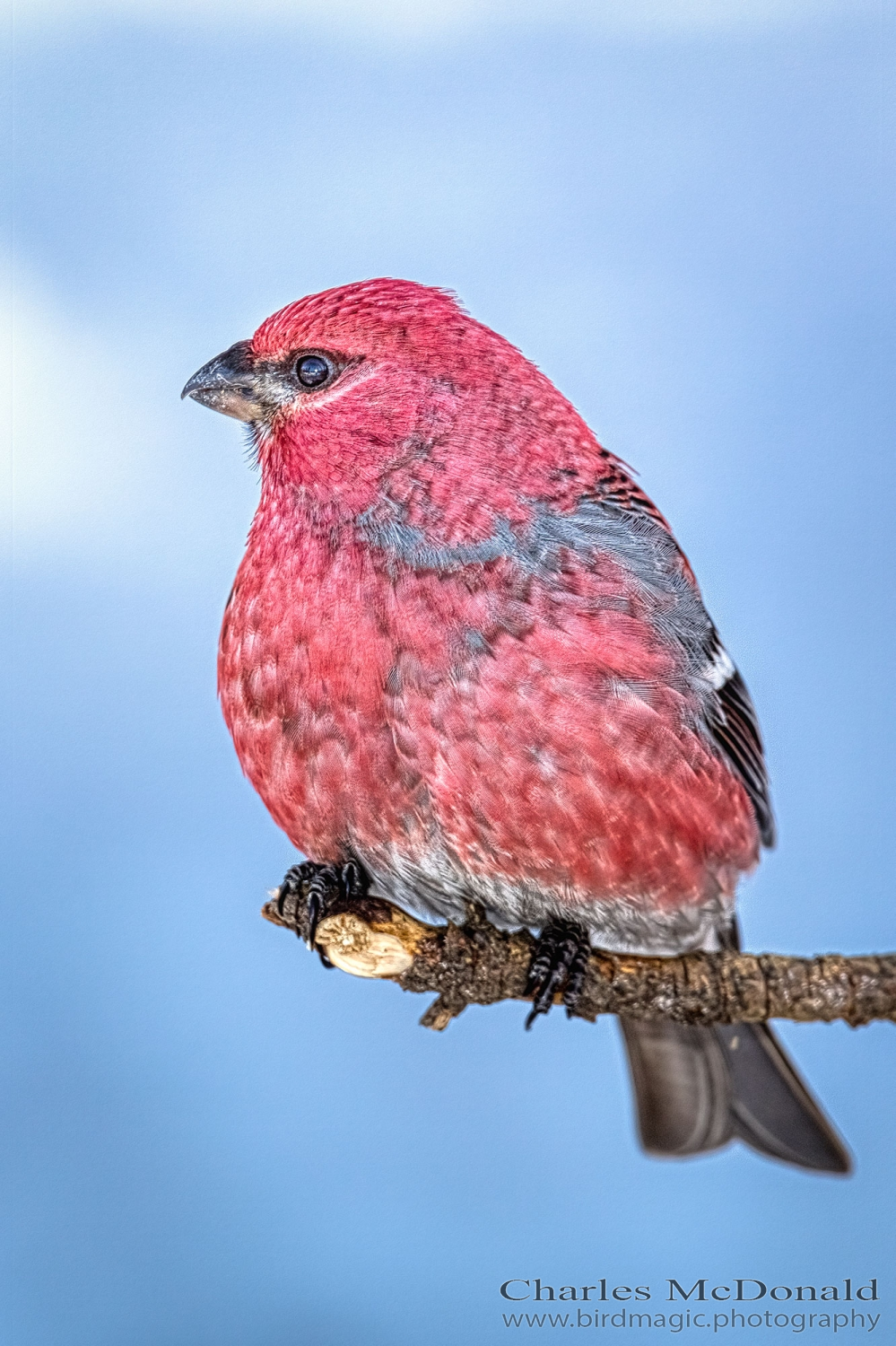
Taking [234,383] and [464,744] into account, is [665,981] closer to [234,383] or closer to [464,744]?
[464,744]

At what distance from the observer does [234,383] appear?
1.43 meters

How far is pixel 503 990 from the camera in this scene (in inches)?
55.2

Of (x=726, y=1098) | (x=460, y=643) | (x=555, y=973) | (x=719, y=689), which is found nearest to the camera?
(x=460, y=643)

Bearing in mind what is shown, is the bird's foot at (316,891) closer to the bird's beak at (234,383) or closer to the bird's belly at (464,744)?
the bird's belly at (464,744)

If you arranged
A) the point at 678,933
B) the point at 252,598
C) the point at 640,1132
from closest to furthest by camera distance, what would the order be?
the point at 252,598, the point at 678,933, the point at 640,1132

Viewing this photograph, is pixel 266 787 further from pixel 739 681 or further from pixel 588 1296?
pixel 588 1296

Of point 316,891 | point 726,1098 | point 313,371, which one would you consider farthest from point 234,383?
point 726,1098

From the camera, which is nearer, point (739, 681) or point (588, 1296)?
point (739, 681)

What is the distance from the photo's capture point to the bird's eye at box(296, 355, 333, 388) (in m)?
1.40

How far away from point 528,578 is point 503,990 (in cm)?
50

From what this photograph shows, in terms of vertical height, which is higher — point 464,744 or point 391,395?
point 391,395

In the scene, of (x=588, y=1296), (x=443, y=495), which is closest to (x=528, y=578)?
(x=443, y=495)

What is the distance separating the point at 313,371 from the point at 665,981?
87 centimetres

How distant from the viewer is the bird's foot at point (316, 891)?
143 cm
